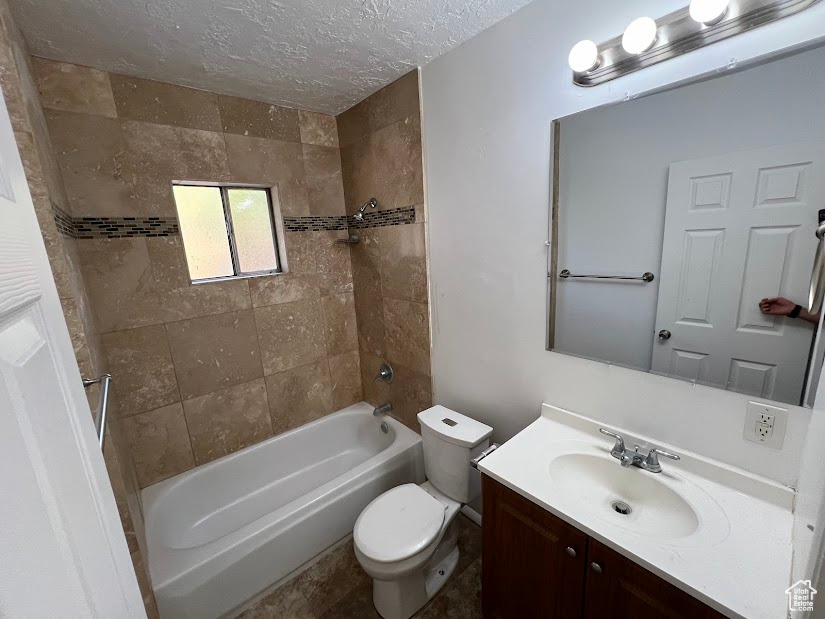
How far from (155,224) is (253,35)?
1019 millimetres

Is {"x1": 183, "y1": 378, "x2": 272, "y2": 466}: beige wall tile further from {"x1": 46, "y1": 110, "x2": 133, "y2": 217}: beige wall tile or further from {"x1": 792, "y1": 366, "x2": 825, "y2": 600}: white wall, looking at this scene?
{"x1": 792, "y1": 366, "x2": 825, "y2": 600}: white wall

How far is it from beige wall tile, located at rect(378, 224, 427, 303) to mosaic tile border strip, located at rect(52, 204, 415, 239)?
60mm

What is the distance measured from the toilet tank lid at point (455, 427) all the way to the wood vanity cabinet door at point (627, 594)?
2.17 feet

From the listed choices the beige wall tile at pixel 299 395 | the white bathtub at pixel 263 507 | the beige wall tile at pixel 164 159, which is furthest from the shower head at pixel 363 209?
the white bathtub at pixel 263 507

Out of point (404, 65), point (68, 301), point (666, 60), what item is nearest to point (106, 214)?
point (68, 301)

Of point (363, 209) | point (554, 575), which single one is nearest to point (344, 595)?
point (554, 575)

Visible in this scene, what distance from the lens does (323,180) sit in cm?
227

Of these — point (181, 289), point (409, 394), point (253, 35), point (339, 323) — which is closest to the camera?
point (253, 35)

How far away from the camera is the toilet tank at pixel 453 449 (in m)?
1.59

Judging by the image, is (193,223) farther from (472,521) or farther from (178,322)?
(472,521)

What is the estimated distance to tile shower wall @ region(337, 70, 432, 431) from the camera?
184cm

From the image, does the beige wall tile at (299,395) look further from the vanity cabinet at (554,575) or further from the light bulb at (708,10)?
the light bulb at (708,10)

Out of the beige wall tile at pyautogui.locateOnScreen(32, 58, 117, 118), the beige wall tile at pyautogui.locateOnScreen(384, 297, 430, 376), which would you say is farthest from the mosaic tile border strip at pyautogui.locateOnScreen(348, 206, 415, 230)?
the beige wall tile at pyautogui.locateOnScreen(32, 58, 117, 118)

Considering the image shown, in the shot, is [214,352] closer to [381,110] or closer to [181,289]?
[181,289]
